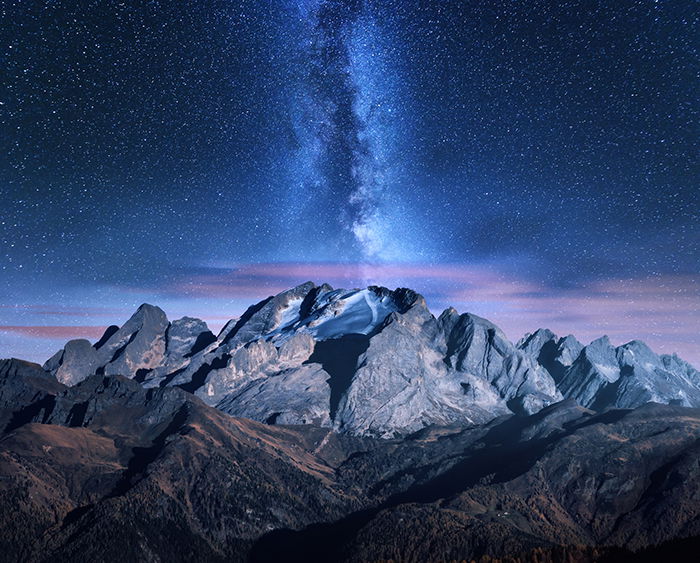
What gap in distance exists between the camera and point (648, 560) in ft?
558

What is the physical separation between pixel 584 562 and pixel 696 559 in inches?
1701

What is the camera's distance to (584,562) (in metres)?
197

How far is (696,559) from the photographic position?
162750 millimetres

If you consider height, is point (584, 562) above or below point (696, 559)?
below

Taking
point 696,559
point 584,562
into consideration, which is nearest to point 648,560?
point 696,559

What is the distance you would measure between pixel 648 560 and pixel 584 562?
31539 millimetres

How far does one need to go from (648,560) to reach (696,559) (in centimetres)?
1342

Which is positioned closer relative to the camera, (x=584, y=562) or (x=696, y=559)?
(x=696, y=559)

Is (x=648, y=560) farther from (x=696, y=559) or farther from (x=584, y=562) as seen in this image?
(x=584, y=562)

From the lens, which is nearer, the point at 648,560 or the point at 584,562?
the point at 648,560
